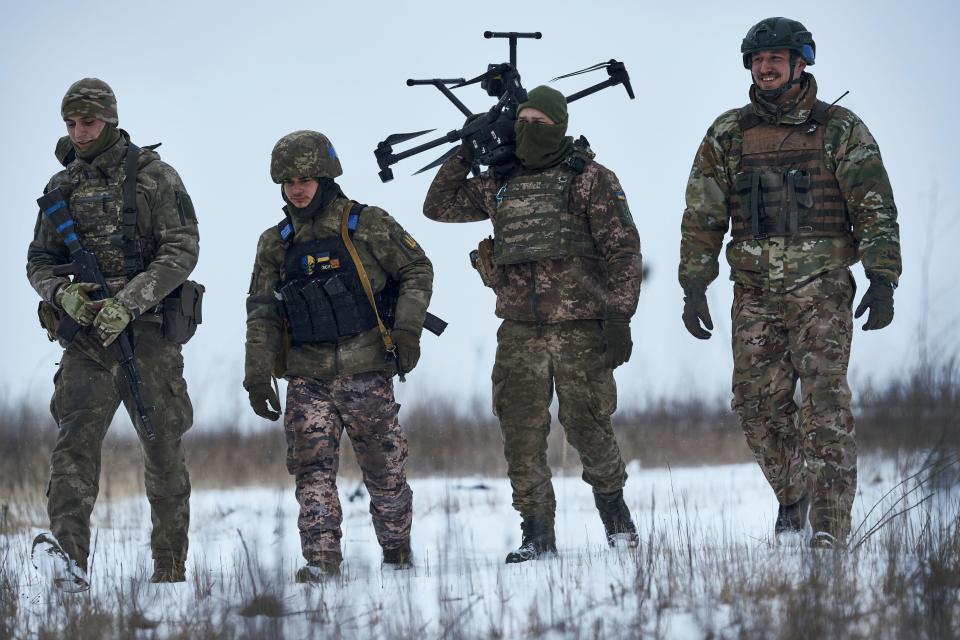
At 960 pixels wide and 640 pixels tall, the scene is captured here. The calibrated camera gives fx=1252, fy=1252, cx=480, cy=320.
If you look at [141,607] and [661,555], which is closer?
[141,607]

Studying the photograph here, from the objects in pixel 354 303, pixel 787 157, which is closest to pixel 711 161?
pixel 787 157

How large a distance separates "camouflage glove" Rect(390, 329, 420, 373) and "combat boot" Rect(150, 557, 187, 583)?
4.88ft

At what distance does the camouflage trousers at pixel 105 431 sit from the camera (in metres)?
5.98

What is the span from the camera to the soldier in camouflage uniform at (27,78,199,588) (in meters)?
6.06

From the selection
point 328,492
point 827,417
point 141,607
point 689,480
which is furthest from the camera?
point 689,480

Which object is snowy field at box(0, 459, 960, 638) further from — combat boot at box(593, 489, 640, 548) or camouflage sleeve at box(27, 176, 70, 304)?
camouflage sleeve at box(27, 176, 70, 304)

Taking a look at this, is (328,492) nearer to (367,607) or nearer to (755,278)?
(367,607)

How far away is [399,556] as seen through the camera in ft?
21.4

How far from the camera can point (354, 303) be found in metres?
6.32

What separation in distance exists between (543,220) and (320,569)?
2.06 m

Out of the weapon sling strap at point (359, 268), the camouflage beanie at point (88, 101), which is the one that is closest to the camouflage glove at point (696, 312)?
the weapon sling strap at point (359, 268)

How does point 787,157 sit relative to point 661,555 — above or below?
above

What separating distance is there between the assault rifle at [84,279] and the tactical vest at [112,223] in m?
0.05

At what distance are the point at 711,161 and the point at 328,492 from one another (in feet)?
8.27
